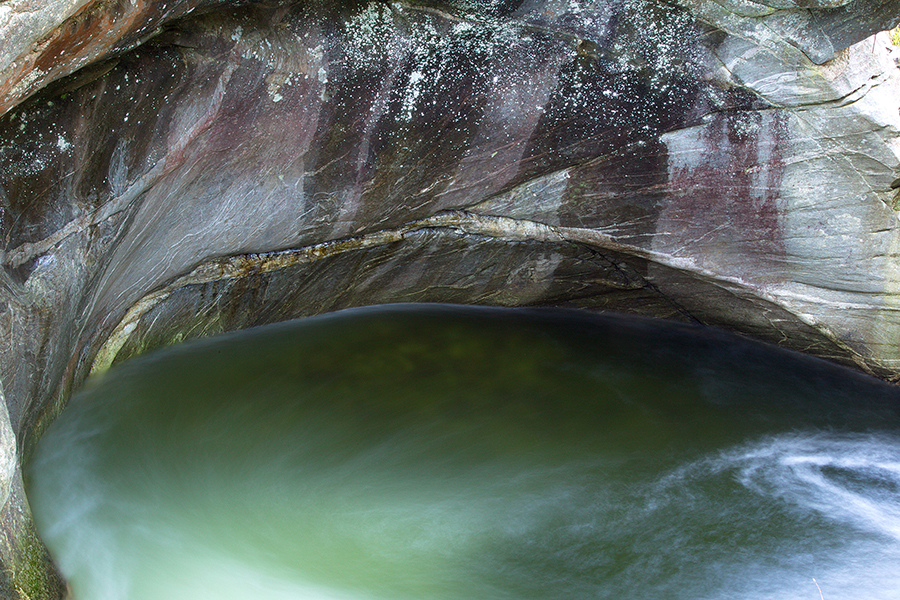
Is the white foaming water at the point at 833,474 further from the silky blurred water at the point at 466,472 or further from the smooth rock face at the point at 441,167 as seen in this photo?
the smooth rock face at the point at 441,167

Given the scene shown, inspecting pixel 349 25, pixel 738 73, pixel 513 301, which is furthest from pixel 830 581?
pixel 349 25

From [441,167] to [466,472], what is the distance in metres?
1.95

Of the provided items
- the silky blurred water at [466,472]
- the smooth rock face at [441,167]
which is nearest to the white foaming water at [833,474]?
the silky blurred water at [466,472]

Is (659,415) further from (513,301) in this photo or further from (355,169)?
(355,169)

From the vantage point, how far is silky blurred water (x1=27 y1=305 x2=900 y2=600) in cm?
310

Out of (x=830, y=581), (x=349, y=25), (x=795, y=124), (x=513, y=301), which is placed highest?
(x=349, y=25)

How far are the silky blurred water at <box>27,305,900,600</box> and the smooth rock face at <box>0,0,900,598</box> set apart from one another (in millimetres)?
419

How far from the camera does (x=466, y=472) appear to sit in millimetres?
3857

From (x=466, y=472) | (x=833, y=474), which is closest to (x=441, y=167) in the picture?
(x=466, y=472)

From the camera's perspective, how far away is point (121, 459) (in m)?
3.65

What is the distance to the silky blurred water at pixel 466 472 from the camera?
310 centimetres

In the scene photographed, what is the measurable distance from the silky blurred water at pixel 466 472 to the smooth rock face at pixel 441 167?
419mm

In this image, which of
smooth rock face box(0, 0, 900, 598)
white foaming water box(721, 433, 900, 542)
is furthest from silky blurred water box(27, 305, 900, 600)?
smooth rock face box(0, 0, 900, 598)

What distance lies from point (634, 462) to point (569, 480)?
0.45 metres
